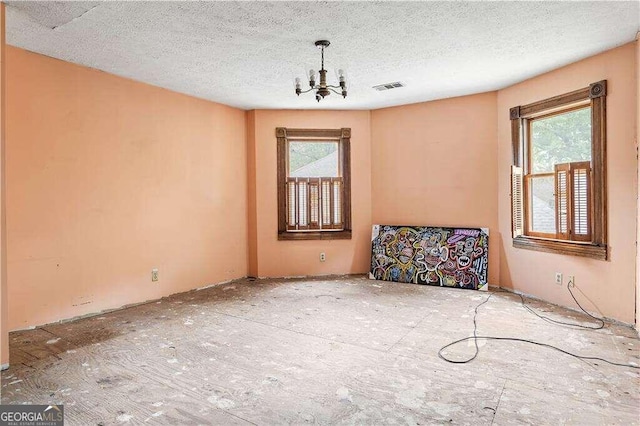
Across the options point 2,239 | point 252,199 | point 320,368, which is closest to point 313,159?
point 252,199

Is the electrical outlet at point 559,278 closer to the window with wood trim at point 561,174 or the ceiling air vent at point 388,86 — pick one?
the window with wood trim at point 561,174

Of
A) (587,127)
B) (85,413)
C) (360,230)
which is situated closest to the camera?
(85,413)

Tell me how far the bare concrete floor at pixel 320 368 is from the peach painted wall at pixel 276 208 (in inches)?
62.1

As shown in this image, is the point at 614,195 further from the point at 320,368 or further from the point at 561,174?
the point at 320,368

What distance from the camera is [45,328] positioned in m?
→ 3.45

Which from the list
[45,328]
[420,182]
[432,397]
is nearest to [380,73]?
[420,182]

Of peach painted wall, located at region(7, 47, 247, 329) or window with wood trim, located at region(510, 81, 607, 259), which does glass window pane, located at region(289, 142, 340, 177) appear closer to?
peach painted wall, located at region(7, 47, 247, 329)

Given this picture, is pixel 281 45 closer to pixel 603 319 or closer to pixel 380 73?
pixel 380 73

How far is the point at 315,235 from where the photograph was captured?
5.64m

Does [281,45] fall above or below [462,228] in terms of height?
above

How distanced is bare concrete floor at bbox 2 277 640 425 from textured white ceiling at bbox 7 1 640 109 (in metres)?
2.58

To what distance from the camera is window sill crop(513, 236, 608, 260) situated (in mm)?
3625

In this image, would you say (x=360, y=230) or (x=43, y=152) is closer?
(x=43, y=152)

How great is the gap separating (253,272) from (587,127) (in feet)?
15.1
